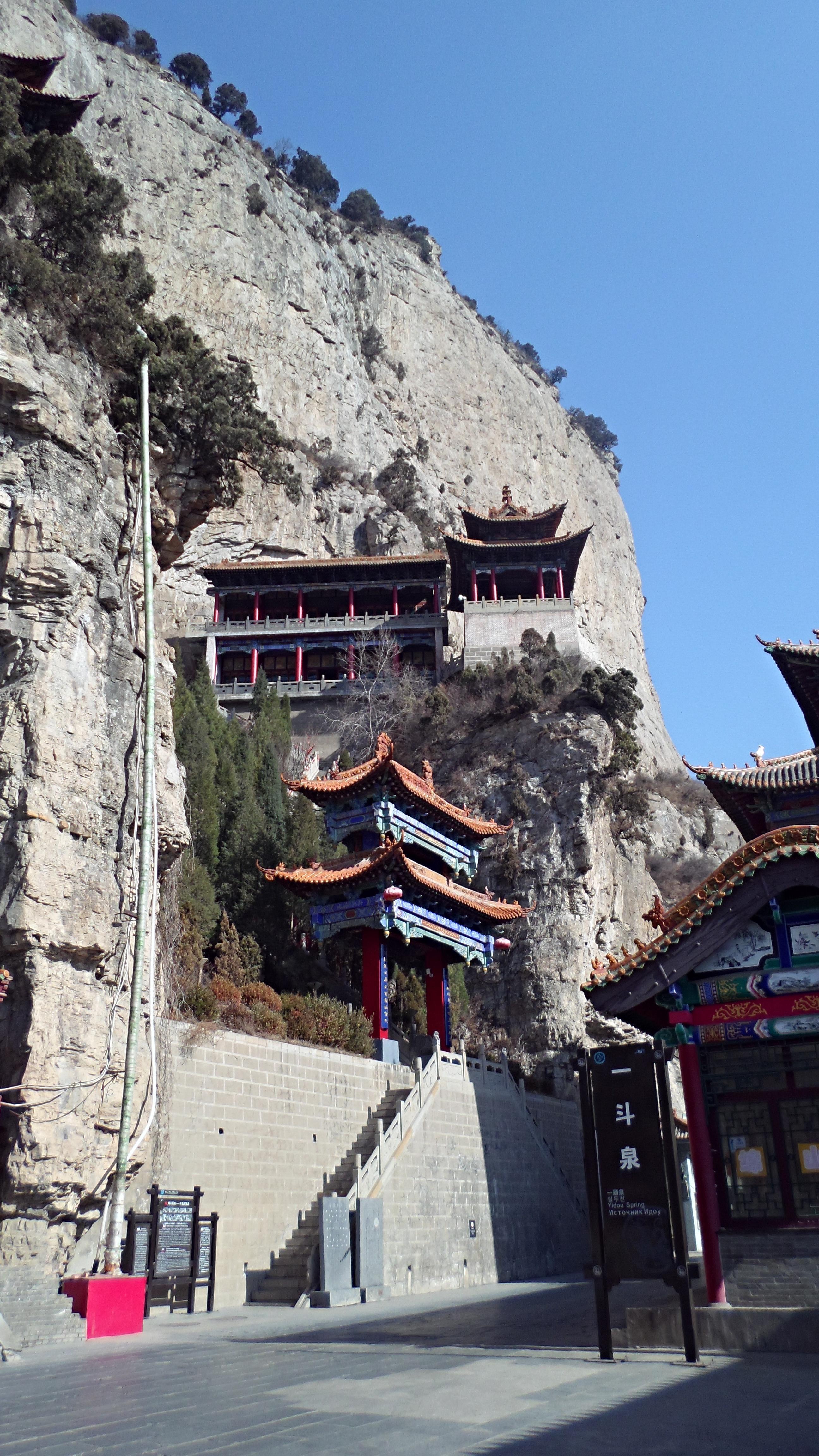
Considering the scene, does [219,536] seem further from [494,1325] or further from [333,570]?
[494,1325]

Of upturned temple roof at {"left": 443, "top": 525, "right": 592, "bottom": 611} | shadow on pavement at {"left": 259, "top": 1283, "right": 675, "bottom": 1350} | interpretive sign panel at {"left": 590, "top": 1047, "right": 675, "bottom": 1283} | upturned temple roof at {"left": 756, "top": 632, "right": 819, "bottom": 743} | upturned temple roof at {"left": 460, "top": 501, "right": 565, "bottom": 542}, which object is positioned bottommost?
shadow on pavement at {"left": 259, "top": 1283, "right": 675, "bottom": 1350}

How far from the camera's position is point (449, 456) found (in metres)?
66.1

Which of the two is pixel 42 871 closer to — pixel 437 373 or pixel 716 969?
pixel 716 969

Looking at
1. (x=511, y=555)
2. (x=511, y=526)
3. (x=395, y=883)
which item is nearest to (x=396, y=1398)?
(x=395, y=883)

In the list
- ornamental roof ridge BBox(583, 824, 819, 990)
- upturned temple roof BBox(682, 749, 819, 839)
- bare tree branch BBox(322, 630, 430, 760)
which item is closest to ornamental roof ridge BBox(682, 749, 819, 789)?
upturned temple roof BBox(682, 749, 819, 839)

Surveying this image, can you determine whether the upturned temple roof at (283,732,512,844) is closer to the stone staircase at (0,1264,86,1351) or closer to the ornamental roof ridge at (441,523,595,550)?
the stone staircase at (0,1264,86,1351)

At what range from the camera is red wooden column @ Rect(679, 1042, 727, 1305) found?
Result: 10188 millimetres

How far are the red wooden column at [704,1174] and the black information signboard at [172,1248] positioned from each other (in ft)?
20.5

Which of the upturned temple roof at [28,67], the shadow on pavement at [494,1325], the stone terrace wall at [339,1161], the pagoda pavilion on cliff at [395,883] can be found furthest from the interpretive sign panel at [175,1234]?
the upturned temple roof at [28,67]

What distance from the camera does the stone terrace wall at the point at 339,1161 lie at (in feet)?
48.9

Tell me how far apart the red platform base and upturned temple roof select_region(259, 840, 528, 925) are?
12.1 meters

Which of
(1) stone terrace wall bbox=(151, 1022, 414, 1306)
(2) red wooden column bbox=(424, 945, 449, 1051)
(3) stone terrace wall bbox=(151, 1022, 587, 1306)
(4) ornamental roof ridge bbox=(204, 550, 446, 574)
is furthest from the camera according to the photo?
(4) ornamental roof ridge bbox=(204, 550, 446, 574)

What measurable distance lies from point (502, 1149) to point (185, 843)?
10.6 meters

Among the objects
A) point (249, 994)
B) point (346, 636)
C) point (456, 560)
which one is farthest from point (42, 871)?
point (456, 560)
